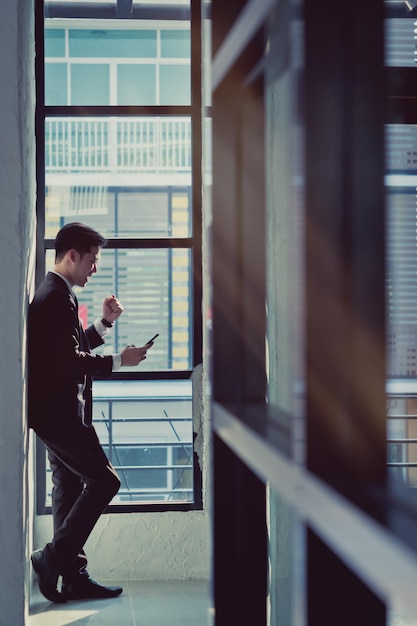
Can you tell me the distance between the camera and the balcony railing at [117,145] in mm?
3537

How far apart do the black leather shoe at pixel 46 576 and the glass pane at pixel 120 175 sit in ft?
4.05

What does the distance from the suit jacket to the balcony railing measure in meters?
0.63

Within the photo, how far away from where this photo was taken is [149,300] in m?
3.61

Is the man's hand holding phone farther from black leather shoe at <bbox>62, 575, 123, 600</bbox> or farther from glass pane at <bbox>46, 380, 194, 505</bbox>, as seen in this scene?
Answer: black leather shoe at <bbox>62, 575, 123, 600</bbox>

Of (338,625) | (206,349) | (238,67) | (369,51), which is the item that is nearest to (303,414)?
(338,625)

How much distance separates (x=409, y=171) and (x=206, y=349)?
5.62 feet

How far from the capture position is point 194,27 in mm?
3525

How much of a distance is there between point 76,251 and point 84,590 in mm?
1250

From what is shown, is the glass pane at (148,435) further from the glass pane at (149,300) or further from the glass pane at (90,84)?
the glass pane at (90,84)

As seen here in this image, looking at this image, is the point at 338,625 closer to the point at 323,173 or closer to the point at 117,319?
the point at 323,173

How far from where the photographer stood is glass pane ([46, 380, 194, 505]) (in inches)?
141

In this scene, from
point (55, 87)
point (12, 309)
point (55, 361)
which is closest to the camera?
point (12, 309)

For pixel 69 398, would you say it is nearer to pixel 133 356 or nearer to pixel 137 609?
pixel 133 356

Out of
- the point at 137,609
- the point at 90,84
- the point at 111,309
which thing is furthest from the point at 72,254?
the point at 137,609
